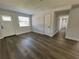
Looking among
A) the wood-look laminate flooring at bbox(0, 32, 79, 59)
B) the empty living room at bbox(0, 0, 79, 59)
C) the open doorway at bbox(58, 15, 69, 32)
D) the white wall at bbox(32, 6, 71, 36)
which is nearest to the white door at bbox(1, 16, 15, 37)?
the empty living room at bbox(0, 0, 79, 59)

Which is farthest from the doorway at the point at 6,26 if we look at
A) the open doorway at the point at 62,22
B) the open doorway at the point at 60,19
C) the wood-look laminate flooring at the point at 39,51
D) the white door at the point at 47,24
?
the open doorway at the point at 62,22

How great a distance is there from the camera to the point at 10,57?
1871mm

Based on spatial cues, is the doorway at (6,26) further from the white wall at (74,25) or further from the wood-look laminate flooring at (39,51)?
the white wall at (74,25)

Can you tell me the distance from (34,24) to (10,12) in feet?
9.97

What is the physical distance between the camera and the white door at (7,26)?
4.15 metres

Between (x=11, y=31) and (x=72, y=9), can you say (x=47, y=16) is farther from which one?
(x=11, y=31)

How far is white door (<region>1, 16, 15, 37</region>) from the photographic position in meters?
4.15

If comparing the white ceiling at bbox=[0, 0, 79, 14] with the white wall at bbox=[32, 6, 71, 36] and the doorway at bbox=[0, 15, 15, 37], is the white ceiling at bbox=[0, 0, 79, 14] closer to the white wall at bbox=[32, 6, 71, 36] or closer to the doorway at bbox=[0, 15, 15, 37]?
the white wall at bbox=[32, 6, 71, 36]

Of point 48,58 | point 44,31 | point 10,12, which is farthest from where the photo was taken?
point 44,31

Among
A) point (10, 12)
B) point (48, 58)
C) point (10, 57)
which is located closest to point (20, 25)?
point (10, 12)

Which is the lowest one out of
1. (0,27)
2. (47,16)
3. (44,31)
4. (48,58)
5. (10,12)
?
(48,58)

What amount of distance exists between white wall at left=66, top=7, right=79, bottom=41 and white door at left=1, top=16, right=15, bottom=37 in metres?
5.21

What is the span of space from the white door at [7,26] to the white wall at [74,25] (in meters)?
5.21

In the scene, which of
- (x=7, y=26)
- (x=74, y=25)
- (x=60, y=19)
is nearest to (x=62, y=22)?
(x=60, y=19)
